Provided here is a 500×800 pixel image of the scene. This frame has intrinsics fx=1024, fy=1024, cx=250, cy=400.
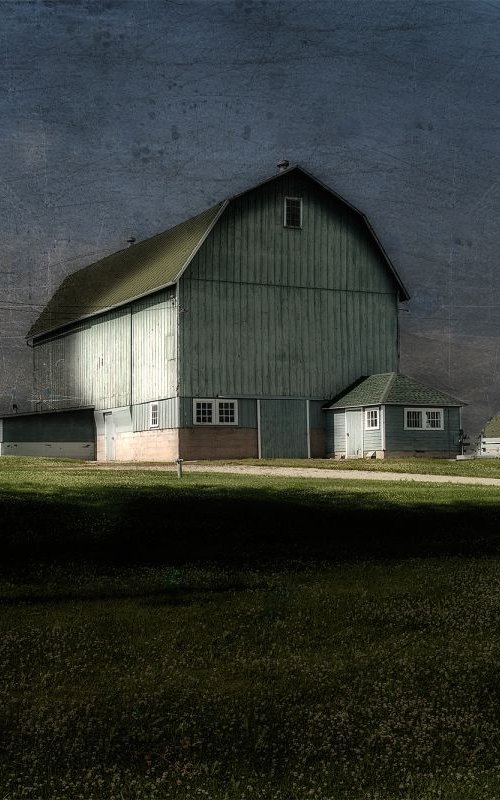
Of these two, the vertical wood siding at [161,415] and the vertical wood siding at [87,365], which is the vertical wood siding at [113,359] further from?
the vertical wood siding at [161,415]

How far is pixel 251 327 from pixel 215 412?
4.52 meters

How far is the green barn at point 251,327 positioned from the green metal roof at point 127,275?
17 centimetres

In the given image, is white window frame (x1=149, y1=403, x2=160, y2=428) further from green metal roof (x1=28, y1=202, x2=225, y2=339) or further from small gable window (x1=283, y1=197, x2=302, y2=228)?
small gable window (x1=283, y1=197, x2=302, y2=228)

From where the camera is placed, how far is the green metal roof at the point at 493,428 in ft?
259

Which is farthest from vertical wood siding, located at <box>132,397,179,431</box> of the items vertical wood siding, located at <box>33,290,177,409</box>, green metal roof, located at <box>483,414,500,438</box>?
green metal roof, located at <box>483,414,500,438</box>

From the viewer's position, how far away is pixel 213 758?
675 cm

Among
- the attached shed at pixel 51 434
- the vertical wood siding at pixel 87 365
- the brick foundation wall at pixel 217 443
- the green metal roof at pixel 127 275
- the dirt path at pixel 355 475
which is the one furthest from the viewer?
the attached shed at pixel 51 434

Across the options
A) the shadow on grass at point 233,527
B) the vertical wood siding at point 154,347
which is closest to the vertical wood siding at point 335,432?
the vertical wood siding at point 154,347

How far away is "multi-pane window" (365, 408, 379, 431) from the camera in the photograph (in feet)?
155

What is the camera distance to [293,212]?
162ft

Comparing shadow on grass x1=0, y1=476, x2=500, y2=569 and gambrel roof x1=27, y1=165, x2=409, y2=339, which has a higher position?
gambrel roof x1=27, y1=165, x2=409, y2=339

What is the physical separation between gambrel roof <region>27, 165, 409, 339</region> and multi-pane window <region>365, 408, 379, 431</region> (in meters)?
7.72

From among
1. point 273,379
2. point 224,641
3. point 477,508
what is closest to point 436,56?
point 273,379

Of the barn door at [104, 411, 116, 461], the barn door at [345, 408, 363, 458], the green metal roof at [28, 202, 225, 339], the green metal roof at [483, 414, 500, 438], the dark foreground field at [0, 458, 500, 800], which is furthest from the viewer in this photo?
the green metal roof at [483, 414, 500, 438]
